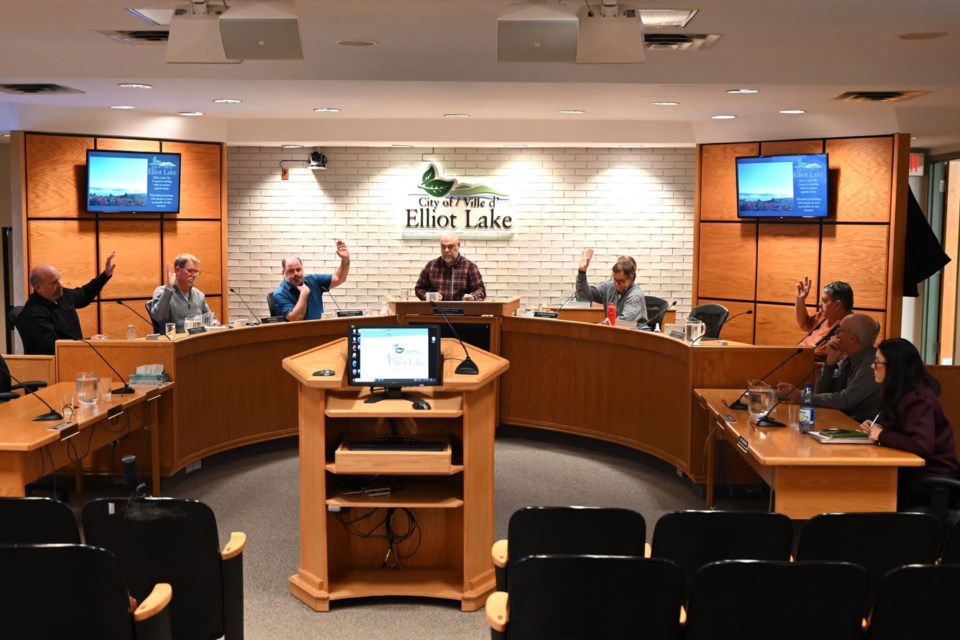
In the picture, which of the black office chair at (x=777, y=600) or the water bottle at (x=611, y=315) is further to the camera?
the water bottle at (x=611, y=315)

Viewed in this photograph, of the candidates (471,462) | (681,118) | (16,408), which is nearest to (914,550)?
(471,462)

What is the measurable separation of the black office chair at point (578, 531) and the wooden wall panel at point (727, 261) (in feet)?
22.4

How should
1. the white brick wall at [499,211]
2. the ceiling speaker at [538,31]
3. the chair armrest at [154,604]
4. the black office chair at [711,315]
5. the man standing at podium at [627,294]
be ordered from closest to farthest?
the chair armrest at [154,604]
the ceiling speaker at [538,31]
the man standing at podium at [627,294]
the black office chair at [711,315]
the white brick wall at [499,211]

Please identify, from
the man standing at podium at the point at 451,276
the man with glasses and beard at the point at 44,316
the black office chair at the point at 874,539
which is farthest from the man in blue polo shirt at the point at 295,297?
the black office chair at the point at 874,539

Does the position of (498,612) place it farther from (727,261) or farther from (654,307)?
(727,261)

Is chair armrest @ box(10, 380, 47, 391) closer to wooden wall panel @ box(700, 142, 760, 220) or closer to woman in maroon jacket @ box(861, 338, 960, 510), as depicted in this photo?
woman in maroon jacket @ box(861, 338, 960, 510)

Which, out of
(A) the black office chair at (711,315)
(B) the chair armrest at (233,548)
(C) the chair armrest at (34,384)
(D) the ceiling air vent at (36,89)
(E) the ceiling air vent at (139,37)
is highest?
(E) the ceiling air vent at (139,37)

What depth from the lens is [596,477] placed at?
725 centimetres

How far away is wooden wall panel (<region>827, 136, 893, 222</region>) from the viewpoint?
8.91 m

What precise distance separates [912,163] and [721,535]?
804cm

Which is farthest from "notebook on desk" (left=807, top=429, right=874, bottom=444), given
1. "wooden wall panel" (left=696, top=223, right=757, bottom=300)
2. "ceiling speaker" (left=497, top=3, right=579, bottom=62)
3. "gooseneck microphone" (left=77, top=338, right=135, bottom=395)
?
"wooden wall panel" (left=696, top=223, right=757, bottom=300)

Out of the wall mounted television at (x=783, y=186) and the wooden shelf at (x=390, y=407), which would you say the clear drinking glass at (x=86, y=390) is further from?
the wall mounted television at (x=783, y=186)

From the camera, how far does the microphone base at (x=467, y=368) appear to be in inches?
191

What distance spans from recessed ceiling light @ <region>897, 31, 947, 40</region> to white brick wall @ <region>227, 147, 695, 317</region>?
556cm
